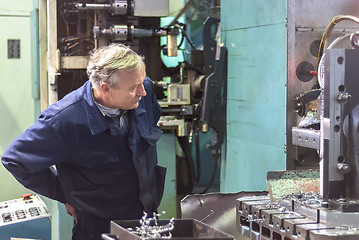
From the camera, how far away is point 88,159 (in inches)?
89.7

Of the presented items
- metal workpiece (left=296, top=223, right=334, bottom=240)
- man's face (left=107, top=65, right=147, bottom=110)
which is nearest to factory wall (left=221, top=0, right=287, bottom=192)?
man's face (left=107, top=65, right=147, bottom=110)

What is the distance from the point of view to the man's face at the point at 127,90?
2215mm

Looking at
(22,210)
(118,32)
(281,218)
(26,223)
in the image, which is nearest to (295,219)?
(281,218)

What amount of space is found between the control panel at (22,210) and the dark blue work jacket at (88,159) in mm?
247

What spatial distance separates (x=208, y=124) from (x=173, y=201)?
0.57 m

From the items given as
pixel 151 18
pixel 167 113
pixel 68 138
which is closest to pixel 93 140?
pixel 68 138

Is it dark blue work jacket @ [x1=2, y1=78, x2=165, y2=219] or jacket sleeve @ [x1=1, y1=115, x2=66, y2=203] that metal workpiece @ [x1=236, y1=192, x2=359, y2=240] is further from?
jacket sleeve @ [x1=1, y1=115, x2=66, y2=203]

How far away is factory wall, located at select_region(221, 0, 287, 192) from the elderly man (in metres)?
0.71

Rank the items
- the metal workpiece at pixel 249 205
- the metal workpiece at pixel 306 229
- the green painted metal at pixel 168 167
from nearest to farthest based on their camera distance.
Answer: the metal workpiece at pixel 306 229, the metal workpiece at pixel 249 205, the green painted metal at pixel 168 167

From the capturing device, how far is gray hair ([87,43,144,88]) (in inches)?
87.1

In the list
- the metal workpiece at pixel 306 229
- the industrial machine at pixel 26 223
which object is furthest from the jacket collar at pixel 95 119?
the metal workpiece at pixel 306 229

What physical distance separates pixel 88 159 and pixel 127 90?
1.03 feet

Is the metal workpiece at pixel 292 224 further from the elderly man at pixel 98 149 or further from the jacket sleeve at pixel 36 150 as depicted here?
the jacket sleeve at pixel 36 150

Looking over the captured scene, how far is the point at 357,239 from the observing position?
5.61ft
